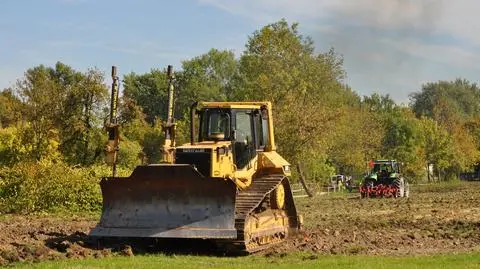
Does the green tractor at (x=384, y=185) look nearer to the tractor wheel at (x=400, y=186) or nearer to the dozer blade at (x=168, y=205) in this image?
the tractor wheel at (x=400, y=186)

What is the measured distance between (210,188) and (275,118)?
25907 millimetres

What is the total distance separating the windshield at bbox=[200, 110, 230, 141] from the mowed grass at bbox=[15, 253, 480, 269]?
3.50m

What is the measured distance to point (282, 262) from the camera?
12453 mm

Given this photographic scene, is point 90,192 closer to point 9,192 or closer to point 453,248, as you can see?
point 9,192

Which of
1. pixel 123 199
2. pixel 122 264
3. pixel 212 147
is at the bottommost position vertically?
pixel 122 264

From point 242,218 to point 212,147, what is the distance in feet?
5.99

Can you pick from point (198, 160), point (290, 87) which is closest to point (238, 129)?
point (198, 160)

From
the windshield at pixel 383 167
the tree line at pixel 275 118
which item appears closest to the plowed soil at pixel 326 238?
the tree line at pixel 275 118

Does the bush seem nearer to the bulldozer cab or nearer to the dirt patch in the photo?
the dirt patch

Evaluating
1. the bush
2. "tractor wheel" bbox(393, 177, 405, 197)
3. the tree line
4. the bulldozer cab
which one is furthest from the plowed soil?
"tractor wheel" bbox(393, 177, 405, 197)

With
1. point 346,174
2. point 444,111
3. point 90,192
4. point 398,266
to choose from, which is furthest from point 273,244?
point 444,111

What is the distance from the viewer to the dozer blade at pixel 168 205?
13547 millimetres

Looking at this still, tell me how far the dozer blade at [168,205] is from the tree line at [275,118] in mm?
14840

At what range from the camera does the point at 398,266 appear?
11.2 m
